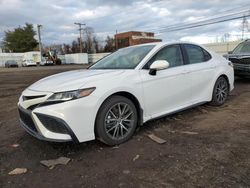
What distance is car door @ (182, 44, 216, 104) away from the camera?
5695 millimetres

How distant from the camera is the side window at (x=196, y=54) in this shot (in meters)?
5.86

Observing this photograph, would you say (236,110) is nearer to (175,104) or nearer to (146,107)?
(175,104)

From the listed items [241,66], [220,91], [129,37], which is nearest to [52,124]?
[220,91]

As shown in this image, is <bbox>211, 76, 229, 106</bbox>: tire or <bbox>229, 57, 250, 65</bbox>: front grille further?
<bbox>229, 57, 250, 65</bbox>: front grille

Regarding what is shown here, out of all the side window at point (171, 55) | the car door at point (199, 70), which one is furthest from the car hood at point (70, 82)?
the car door at point (199, 70)

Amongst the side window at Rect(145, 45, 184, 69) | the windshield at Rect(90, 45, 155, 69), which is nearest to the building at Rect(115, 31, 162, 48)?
the windshield at Rect(90, 45, 155, 69)

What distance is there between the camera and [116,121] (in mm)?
4359

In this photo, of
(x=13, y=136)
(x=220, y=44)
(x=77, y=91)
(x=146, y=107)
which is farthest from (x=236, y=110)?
(x=220, y=44)

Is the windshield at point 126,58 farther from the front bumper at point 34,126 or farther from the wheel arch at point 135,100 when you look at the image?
A: the front bumper at point 34,126

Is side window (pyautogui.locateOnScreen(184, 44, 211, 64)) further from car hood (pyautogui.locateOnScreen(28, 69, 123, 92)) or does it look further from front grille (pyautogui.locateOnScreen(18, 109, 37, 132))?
front grille (pyautogui.locateOnScreen(18, 109, 37, 132))

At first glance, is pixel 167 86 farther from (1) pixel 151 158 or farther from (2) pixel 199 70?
(1) pixel 151 158

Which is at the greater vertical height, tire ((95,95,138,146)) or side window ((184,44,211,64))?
side window ((184,44,211,64))

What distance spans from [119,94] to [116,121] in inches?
16.3

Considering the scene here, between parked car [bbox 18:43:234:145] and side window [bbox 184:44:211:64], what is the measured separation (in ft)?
0.08
